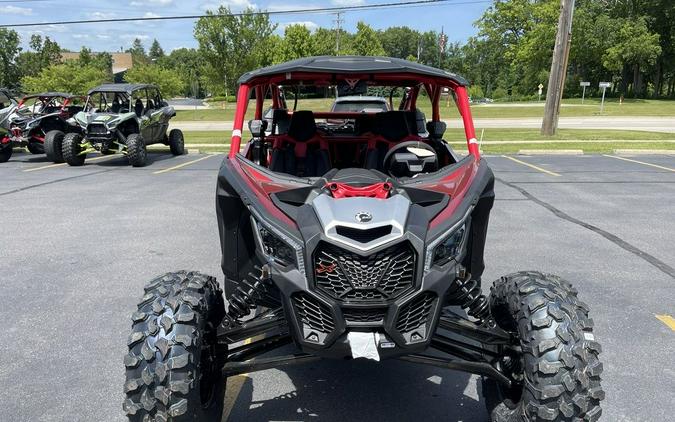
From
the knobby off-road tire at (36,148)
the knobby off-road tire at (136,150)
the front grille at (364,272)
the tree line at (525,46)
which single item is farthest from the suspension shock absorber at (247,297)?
the tree line at (525,46)

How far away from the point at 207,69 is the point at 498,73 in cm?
6565

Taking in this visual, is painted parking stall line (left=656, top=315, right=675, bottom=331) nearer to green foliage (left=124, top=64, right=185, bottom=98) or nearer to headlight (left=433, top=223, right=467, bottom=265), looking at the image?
headlight (left=433, top=223, right=467, bottom=265)

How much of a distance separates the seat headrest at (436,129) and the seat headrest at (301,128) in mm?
1065

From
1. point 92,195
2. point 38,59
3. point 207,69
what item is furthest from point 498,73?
point 92,195

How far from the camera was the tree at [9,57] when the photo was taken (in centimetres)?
8512

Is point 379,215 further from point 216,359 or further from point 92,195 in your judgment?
point 92,195

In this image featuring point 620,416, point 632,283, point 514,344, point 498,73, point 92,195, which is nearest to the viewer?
point 514,344

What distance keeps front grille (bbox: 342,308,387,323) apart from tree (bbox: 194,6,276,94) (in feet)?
174

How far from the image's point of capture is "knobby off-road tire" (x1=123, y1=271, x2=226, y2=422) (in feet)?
→ 7.62

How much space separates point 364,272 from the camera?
90.7 inches

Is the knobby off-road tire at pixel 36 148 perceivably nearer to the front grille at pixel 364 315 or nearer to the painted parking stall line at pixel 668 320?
the front grille at pixel 364 315

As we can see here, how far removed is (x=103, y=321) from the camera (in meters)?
4.23

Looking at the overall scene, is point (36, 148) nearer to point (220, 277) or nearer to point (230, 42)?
point (220, 277)

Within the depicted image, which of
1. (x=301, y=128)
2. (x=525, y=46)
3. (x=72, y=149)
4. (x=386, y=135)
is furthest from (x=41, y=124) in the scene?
(x=525, y=46)
